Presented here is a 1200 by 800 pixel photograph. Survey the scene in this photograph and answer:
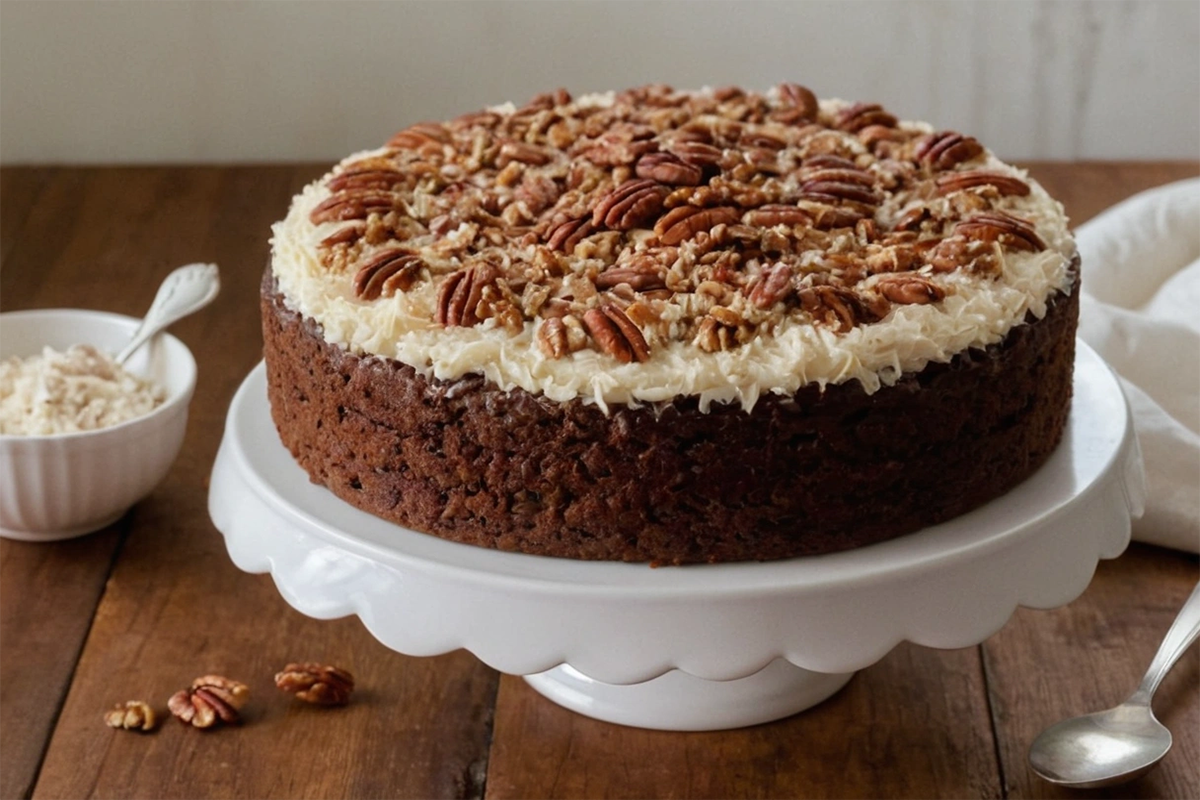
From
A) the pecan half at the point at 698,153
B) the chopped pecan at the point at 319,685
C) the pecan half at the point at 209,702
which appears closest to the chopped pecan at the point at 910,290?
the pecan half at the point at 698,153

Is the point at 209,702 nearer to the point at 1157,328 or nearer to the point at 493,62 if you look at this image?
the point at 1157,328

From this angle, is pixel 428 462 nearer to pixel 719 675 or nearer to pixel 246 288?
pixel 719 675

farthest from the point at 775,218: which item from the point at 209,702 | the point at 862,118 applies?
the point at 209,702

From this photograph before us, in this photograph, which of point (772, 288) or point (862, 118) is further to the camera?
point (862, 118)

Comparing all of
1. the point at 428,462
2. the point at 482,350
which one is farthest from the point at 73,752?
the point at 482,350

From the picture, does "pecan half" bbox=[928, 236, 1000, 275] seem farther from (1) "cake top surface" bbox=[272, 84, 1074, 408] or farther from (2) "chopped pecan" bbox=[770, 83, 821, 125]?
(2) "chopped pecan" bbox=[770, 83, 821, 125]

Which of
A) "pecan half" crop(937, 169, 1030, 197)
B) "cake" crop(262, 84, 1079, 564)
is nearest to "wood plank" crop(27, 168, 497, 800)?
"cake" crop(262, 84, 1079, 564)

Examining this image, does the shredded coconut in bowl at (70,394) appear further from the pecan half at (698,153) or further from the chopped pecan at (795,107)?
the chopped pecan at (795,107)
